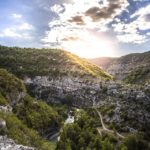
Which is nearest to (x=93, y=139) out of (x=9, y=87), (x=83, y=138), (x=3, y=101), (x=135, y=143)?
(x=83, y=138)

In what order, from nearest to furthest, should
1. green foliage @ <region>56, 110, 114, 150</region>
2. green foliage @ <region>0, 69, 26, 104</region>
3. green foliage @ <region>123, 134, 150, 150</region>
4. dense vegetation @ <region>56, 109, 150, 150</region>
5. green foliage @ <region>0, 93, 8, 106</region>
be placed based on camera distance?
green foliage @ <region>123, 134, 150, 150</region> < dense vegetation @ <region>56, 109, 150, 150</region> < green foliage @ <region>56, 110, 114, 150</region> < green foliage @ <region>0, 93, 8, 106</region> < green foliage @ <region>0, 69, 26, 104</region>

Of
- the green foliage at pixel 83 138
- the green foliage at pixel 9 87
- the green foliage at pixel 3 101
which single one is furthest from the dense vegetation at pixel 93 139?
the green foliage at pixel 9 87

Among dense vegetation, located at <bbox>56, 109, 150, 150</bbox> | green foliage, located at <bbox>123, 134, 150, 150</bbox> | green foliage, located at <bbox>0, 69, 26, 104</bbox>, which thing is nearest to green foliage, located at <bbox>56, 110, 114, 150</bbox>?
dense vegetation, located at <bbox>56, 109, 150, 150</bbox>

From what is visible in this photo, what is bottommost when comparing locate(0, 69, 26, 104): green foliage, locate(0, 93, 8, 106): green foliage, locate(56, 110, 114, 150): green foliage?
locate(56, 110, 114, 150): green foliage

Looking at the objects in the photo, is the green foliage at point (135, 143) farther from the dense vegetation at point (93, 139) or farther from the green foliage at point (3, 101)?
the green foliage at point (3, 101)

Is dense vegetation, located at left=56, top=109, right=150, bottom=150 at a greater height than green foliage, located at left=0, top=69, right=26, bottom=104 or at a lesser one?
lesser

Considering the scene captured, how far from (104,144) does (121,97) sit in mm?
50891

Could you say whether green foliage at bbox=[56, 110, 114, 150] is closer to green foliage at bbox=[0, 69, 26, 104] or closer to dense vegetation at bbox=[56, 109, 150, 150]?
dense vegetation at bbox=[56, 109, 150, 150]

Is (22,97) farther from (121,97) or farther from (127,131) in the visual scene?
(127,131)

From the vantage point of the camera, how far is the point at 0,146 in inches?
3723

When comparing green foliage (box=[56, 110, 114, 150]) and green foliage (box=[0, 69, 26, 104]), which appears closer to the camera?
green foliage (box=[56, 110, 114, 150])

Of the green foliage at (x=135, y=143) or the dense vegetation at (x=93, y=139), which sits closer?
the green foliage at (x=135, y=143)

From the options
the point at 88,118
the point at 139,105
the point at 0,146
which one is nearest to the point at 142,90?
the point at 139,105

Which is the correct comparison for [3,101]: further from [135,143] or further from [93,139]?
[135,143]
